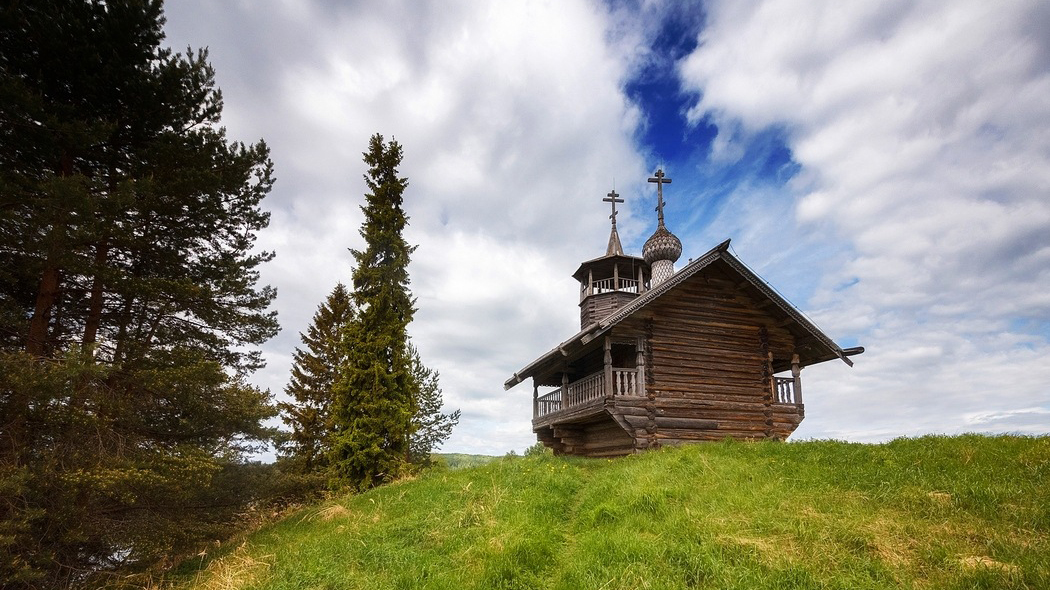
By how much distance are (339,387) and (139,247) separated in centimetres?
703

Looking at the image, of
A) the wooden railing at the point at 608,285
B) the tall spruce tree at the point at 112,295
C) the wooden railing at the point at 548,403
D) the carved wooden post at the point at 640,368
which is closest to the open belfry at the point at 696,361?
the carved wooden post at the point at 640,368

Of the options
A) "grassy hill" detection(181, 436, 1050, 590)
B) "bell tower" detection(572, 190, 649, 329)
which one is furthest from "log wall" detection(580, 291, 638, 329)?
"grassy hill" detection(181, 436, 1050, 590)

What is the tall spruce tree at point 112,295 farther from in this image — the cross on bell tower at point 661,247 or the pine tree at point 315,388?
the cross on bell tower at point 661,247

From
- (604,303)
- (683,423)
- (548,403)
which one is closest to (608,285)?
(604,303)

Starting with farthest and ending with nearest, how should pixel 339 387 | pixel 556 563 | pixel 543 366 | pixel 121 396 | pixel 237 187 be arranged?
pixel 543 366 → pixel 339 387 → pixel 237 187 → pixel 121 396 → pixel 556 563

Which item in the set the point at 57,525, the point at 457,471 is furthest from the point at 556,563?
the point at 57,525

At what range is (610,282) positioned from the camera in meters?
24.1

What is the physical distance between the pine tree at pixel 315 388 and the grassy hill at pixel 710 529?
447 inches

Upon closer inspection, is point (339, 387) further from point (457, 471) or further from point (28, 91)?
point (28, 91)

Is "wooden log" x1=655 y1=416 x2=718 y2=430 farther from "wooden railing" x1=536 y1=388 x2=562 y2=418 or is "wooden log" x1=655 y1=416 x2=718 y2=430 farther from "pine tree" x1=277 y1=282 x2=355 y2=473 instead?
"pine tree" x1=277 y1=282 x2=355 y2=473

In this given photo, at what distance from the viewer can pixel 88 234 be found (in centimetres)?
881

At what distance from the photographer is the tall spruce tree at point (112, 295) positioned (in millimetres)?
8500

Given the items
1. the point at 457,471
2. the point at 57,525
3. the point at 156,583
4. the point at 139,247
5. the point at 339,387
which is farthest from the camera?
the point at 339,387

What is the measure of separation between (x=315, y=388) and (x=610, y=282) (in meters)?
14.9
